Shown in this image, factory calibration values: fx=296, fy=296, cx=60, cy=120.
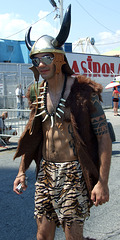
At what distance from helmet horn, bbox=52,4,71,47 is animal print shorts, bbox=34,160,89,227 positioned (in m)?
0.98

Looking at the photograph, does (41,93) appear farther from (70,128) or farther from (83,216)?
(83,216)

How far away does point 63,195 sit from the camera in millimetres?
2385

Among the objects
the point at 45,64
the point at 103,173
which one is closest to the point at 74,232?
the point at 103,173

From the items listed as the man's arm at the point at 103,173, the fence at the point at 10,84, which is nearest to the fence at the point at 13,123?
the man's arm at the point at 103,173

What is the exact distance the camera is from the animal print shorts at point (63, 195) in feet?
7.70

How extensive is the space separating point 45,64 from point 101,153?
86cm

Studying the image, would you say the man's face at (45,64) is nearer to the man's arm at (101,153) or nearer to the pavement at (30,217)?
the man's arm at (101,153)

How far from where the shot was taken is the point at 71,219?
2.33 meters

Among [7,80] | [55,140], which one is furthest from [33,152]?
[7,80]

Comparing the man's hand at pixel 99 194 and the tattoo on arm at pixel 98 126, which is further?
the tattoo on arm at pixel 98 126

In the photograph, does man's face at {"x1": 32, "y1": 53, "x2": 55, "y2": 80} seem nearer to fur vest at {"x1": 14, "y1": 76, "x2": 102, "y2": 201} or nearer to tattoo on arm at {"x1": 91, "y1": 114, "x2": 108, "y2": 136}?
fur vest at {"x1": 14, "y1": 76, "x2": 102, "y2": 201}

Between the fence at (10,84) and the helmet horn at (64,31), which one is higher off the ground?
the helmet horn at (64,31)

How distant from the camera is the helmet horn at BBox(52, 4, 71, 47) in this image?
2.27 meters

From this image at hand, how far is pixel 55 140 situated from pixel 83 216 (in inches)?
25.7
